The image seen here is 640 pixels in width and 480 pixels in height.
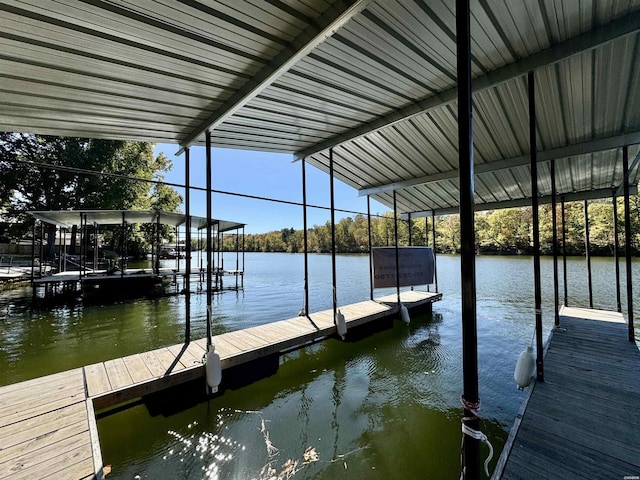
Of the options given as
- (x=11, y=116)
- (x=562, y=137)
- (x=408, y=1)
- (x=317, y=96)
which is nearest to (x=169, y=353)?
(x=11, y=116)

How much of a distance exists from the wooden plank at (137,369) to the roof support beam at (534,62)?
14.5ft

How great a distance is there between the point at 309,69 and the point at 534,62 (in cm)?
221

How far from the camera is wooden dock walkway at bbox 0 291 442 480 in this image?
198cm

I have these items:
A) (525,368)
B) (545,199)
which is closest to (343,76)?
(525,368)

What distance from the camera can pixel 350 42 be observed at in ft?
8.01

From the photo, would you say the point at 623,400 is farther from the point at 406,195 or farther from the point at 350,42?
the point at 406,195

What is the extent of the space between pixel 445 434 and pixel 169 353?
3667 mm

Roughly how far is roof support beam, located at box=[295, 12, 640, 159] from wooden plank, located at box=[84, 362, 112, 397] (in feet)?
15.3

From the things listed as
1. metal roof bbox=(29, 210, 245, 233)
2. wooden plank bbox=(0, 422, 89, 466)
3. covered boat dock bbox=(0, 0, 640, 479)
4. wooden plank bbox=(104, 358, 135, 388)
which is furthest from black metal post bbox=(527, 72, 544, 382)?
metal roof bbox=(29, 210, 245, 233)

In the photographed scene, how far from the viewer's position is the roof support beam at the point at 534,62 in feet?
7.38

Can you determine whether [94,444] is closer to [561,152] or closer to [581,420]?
[581,420]

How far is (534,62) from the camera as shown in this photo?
2699 millimetres

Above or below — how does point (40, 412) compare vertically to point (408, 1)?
below

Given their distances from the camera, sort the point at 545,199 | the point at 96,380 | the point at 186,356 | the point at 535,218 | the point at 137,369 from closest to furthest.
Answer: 1. the point at 535,218
2. the point at 96,380
3. the point at 137,369
4. the point at 186,356
5. the point at 545,199
